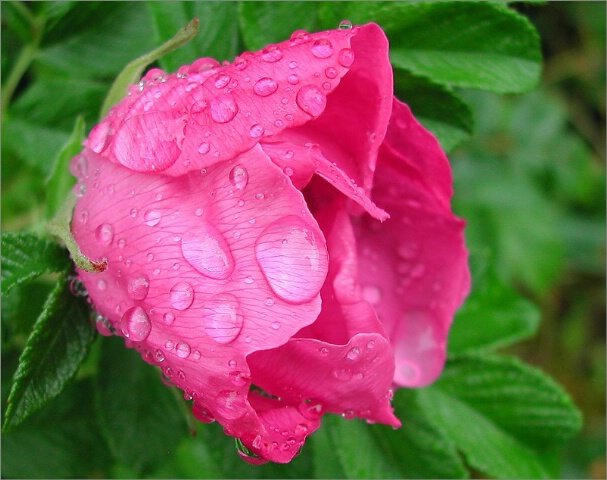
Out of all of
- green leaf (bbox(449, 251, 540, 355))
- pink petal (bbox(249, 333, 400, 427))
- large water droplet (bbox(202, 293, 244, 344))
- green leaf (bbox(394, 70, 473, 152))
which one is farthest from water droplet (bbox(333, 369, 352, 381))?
green leaf (bbox(449, 251, 540, 355))

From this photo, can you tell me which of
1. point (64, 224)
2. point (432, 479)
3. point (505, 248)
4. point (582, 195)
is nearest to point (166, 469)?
point (432, 479)

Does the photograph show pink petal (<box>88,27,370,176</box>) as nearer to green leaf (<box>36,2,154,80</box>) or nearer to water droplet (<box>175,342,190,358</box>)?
water droplet (<box>175,342,190,358</box>)

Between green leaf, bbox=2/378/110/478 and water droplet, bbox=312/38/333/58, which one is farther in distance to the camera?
green leaf, bbox=2/378/110/478

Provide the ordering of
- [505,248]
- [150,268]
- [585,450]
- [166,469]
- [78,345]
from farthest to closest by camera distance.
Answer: [585,450] < [505,248] < [166,469] < [78,345] < [150,268]

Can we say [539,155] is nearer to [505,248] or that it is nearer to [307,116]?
[505,248]

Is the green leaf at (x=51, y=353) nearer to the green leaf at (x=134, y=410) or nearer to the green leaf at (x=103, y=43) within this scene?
the green leaf at (x=134, y=410)

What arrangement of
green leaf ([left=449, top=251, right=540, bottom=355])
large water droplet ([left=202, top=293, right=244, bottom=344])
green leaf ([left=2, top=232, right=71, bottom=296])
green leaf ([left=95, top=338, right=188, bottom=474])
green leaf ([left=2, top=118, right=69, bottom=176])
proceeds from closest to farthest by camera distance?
1. large water droplet ([left=202, top=293, right=244, bottom=344])
2. green leaf ([left=2, top=232, right=71, bottom=296])
3. green leaf ([left=95, top=338, right=188, bottom=474])
4. green leaf ([left=2, top=118, right=69, bottom=176])
5. green leaf ([left=449, top=251, right=540, bottom=355])
